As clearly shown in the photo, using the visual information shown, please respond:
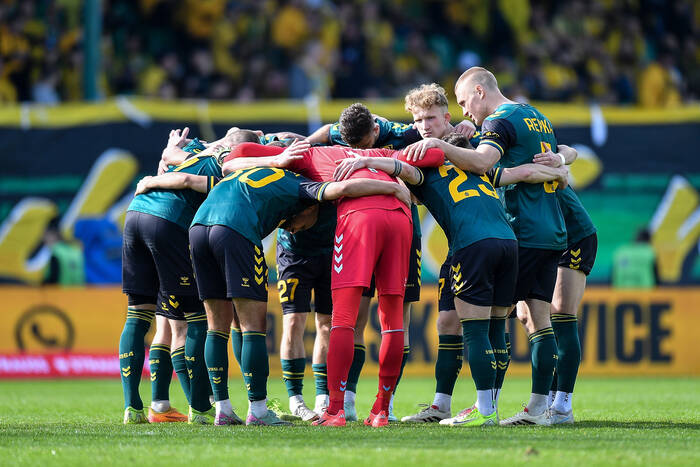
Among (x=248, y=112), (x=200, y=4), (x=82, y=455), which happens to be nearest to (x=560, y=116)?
(x=248, y=112)

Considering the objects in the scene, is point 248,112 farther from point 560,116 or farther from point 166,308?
point 166,308

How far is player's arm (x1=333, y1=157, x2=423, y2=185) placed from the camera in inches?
276

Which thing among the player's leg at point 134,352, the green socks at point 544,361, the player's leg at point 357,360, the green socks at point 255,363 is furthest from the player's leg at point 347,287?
the player's leg at point 134,352

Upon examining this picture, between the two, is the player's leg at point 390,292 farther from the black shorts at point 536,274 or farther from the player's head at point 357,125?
the black shorts at point 536,274

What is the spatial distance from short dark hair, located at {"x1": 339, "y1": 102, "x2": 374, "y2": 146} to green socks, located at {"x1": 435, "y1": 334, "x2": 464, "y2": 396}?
1663 mm

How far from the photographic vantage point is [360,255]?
678cm

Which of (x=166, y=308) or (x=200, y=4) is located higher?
(x=200, y=4)

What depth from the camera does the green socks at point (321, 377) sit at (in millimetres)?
8086

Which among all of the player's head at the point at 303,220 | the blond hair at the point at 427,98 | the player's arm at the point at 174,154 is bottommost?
the player's head at the point at 303,220

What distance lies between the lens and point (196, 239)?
6.93 metres

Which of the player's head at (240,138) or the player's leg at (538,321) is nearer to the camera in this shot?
the player's leg at (538,321)

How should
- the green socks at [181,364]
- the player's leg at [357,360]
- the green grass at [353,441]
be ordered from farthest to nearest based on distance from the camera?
the green socks at [181,364] → the player's leg at [357,360] → the green grass at [353,441]

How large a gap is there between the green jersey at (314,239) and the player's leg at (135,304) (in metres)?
1.10

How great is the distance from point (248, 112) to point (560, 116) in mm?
4985
